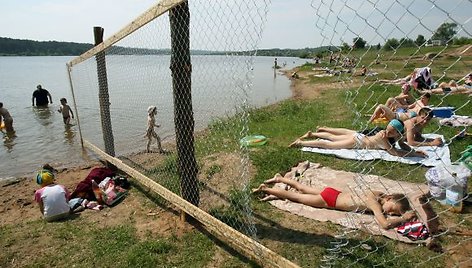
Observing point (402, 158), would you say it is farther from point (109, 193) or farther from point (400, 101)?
point (109, 193)

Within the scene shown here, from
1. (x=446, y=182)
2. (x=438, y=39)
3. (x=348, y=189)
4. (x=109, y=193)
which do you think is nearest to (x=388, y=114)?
(x=348, y=189)

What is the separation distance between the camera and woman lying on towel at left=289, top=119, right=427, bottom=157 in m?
6.18

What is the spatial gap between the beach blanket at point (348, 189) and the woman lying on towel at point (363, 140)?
0.59 m

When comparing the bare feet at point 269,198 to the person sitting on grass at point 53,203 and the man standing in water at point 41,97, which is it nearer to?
the person sitting on grass at point 53,203

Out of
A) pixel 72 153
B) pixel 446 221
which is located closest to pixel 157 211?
pixel 446 221

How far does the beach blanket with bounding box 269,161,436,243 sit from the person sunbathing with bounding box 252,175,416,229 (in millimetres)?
78

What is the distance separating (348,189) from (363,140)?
1689mm

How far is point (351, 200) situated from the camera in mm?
4531

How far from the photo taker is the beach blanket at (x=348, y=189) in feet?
13.4

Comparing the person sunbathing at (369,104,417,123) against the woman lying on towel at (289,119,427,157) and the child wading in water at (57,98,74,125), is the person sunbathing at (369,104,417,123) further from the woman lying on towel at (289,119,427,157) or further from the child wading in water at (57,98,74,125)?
the child wading in water at (57,98,74,125)

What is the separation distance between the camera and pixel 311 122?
1020 centimetres

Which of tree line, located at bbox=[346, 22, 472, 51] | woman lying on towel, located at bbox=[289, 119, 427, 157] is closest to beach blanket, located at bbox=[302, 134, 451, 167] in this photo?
woman lying on towel, located at bbox=[289, 119, 427, 157]

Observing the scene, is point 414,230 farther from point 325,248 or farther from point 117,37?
point 117,37

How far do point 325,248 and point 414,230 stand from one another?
3.55 feet
